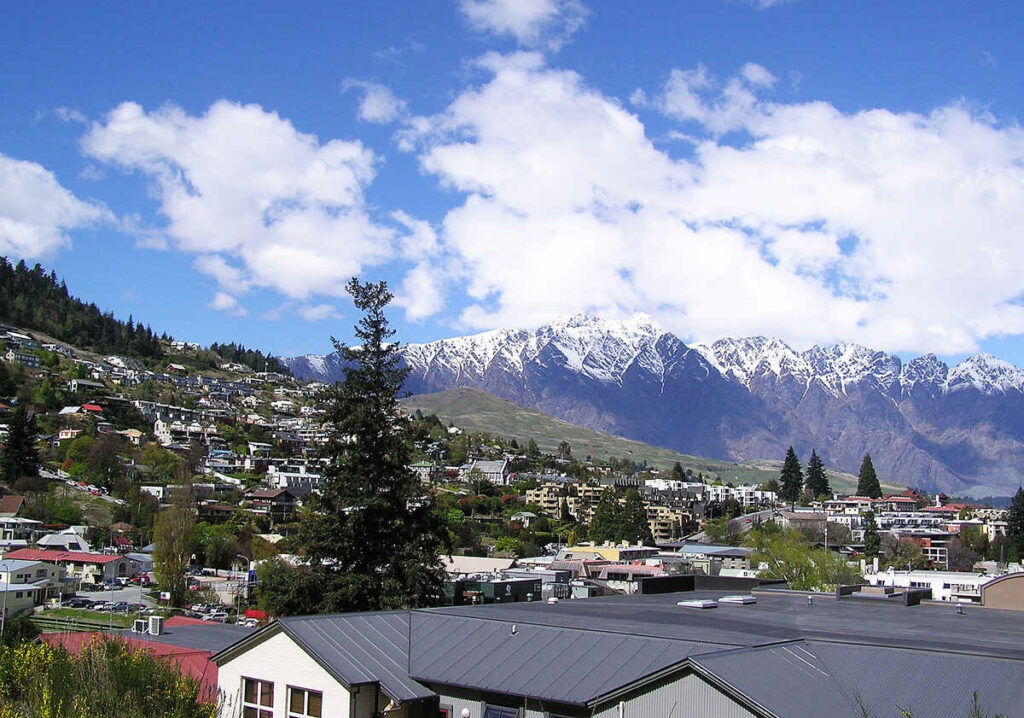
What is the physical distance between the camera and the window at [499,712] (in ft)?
54.5

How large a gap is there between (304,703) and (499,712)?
11.0 feet

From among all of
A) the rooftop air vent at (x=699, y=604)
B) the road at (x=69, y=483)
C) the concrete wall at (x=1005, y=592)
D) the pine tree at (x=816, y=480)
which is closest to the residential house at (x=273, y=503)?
the road at (x=69, y=483)

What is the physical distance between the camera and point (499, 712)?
16.8 m

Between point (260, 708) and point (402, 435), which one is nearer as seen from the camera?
point (260, 708)

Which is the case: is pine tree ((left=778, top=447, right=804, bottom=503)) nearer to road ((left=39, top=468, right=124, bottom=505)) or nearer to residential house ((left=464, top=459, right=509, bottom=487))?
residential house ((left=464, top=459, right=509, bottom=487))

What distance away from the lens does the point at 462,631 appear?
63.0 feet

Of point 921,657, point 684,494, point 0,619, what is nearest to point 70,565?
point 0,619

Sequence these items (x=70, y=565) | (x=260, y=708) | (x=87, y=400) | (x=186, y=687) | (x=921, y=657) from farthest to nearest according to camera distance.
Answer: (x=87, y=400)
(x=70, y=565)
(x=260, y=708)
(x=921, y=657)
(x=186, y=687)

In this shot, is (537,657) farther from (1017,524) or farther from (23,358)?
(23,358)

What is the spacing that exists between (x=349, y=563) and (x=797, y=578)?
3230cm

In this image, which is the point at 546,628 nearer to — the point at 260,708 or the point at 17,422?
the point at 260,708

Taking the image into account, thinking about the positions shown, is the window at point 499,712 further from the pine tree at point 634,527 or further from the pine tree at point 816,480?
the pine tree at point 816,480

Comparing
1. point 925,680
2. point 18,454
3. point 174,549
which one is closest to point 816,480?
point 18,454

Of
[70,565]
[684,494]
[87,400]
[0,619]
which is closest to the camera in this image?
[0,619]
